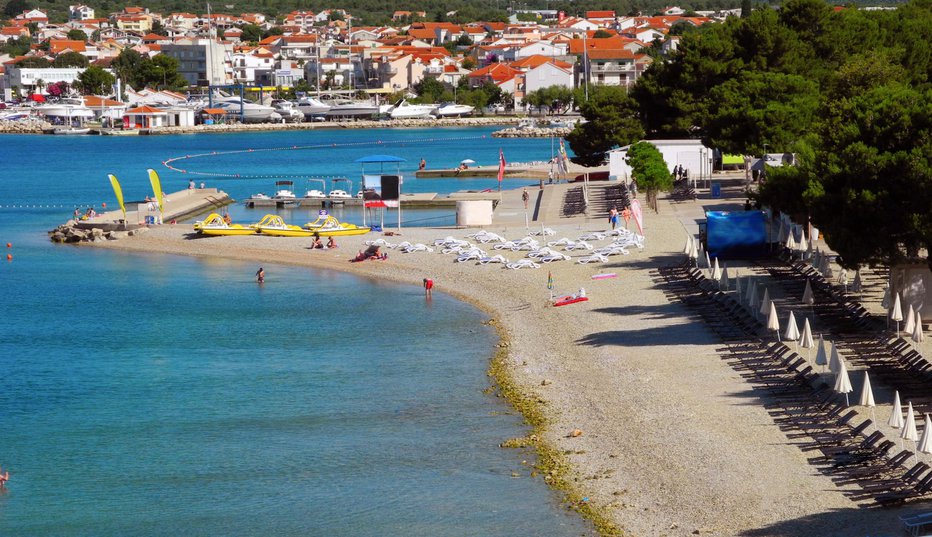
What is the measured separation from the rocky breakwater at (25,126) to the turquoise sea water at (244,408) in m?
106

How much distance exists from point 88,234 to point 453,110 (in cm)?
10087

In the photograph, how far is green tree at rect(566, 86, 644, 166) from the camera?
64.6m

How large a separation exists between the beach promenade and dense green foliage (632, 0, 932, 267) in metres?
4.00

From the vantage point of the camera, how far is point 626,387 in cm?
2528

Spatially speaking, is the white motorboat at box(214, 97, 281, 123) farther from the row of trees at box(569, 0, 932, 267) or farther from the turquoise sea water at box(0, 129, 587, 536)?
the turquoise sea water at box(0, 129, 587, 536)

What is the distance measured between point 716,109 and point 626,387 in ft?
104

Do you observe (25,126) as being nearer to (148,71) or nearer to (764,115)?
(148,71)

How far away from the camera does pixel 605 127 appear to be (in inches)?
2552

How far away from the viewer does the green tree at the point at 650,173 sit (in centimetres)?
4834

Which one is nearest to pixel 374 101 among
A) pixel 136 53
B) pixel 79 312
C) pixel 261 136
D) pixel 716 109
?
pixel 261 136

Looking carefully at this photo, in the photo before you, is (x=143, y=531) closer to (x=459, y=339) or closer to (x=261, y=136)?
(x=459, y=339)

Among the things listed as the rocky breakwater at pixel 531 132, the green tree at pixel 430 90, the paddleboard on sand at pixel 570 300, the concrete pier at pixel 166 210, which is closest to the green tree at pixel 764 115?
the paddleboard on sand at pixel 570 300

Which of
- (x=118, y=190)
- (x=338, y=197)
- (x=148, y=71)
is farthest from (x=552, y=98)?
(x=118, y=190)

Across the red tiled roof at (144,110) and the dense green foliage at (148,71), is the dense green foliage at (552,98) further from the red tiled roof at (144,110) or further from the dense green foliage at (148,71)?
the dense green foliage at (148,71)
